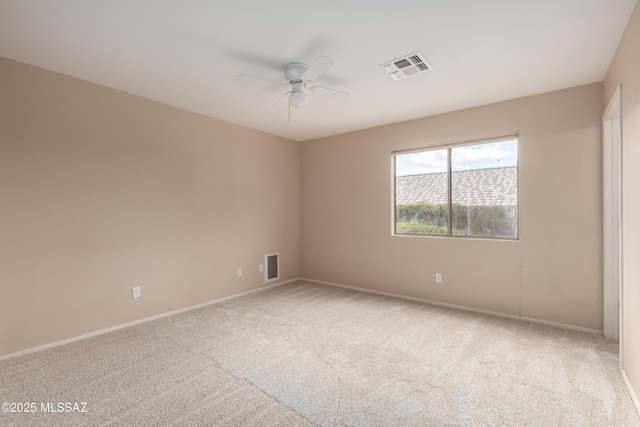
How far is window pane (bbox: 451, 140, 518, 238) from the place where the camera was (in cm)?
366

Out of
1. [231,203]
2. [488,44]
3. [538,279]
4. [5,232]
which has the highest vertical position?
[488,44]

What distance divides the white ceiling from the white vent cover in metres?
0.07

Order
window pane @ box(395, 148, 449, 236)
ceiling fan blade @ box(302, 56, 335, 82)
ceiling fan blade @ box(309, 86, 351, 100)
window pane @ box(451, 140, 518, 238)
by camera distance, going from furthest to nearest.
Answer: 1. window pane @ box(395, 148, 449, 236)
2. window pane @ box(451, 140, 518, 238)
3. ceiling fan blade @ box(309, 86, 351, 100)
4. ceiling fan blade @ box(302, 56, 335, 82)

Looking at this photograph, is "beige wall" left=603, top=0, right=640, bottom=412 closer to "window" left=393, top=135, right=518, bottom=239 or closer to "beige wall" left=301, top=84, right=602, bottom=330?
"beige wall" left=301, top=84, right=602, bottom=330

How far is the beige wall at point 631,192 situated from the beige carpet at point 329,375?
357 millimetres

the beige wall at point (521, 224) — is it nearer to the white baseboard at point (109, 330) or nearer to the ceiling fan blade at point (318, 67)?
the white baseboard at point (109, 330)

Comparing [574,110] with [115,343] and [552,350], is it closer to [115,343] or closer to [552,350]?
[552,350]

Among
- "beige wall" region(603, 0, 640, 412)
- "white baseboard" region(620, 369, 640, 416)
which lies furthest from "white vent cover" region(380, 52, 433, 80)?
"white baseboard" region(620, 369, 640, 416)

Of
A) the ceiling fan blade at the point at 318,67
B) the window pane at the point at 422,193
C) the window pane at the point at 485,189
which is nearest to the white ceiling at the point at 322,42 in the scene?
the ceiling fan blade at the point at 318,67

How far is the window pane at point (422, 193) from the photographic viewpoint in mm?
4203

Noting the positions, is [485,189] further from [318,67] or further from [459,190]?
[318,67]

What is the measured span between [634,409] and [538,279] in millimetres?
1626

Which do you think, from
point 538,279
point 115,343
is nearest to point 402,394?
point 538,279

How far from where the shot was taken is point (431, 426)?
1.79 m
